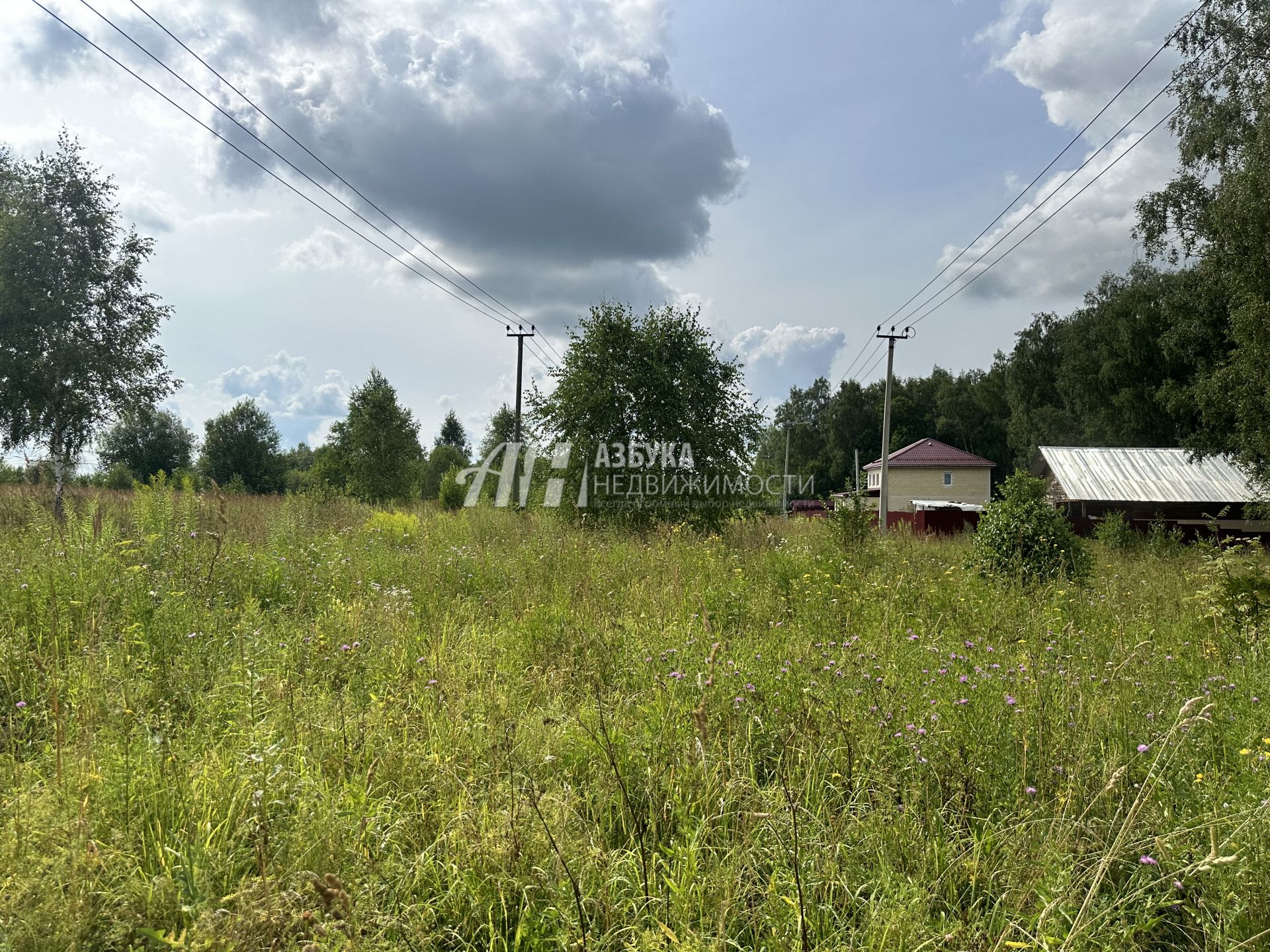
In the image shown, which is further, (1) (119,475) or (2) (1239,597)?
(1) (119,475)

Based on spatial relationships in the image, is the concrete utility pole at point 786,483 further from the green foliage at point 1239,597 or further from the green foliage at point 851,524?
the green foliage at point 1239,597

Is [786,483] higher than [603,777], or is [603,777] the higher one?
[786,483]

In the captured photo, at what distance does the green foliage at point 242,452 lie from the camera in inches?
2217

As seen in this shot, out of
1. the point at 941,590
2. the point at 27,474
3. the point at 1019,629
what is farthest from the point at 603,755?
the point at 27,474

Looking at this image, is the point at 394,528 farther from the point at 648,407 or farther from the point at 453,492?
the point at 453,492

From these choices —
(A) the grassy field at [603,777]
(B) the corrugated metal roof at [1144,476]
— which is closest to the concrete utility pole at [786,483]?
(B) the corrugated metal roof at [1144,476]

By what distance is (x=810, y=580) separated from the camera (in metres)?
7.06

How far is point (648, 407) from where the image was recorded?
14.8 m

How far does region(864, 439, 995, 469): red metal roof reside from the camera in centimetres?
4412

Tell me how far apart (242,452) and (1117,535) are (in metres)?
63.2

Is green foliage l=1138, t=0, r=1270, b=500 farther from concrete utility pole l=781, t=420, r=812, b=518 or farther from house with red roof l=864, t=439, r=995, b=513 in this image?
house with red roof l=864, t=439, r=995, b=513

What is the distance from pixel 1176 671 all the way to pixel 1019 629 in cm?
137


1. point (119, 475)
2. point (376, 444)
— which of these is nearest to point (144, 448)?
point (119, 475)

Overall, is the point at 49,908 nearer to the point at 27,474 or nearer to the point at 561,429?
the point at 27,474
